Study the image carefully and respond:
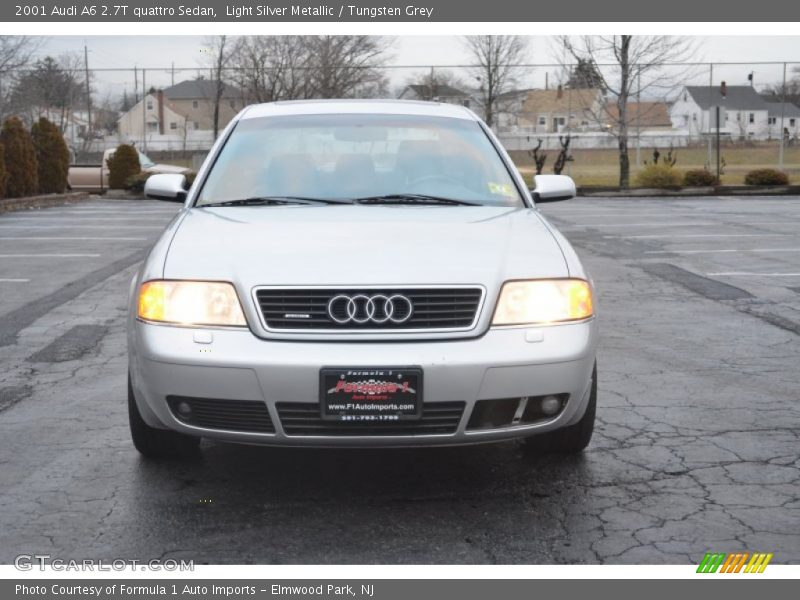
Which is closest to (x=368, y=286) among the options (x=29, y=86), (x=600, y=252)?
(x=600, y=252)

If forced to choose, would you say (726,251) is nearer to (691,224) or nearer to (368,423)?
(691,224)

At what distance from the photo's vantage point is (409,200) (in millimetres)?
5027

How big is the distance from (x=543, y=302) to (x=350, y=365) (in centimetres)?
78

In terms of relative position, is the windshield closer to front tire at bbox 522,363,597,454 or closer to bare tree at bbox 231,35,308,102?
front tire at bbox 522,363,597,454

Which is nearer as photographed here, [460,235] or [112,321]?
[460,235]

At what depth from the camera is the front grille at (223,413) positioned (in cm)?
388

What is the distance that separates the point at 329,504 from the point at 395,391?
1.93ft

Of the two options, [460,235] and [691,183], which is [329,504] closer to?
[460,235]

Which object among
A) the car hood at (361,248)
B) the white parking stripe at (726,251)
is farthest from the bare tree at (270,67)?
the car hood at (361,248)

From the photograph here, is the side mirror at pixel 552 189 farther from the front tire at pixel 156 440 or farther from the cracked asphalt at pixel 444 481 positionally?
the front tire at pixel 156 440

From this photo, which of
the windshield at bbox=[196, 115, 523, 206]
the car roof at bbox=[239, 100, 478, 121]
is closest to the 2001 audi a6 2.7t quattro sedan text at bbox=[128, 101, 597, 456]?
the windshield at bbox=[196, 115, 523, 206]

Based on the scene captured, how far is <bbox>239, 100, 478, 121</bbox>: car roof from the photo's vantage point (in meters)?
5.79

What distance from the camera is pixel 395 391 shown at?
3.78m
